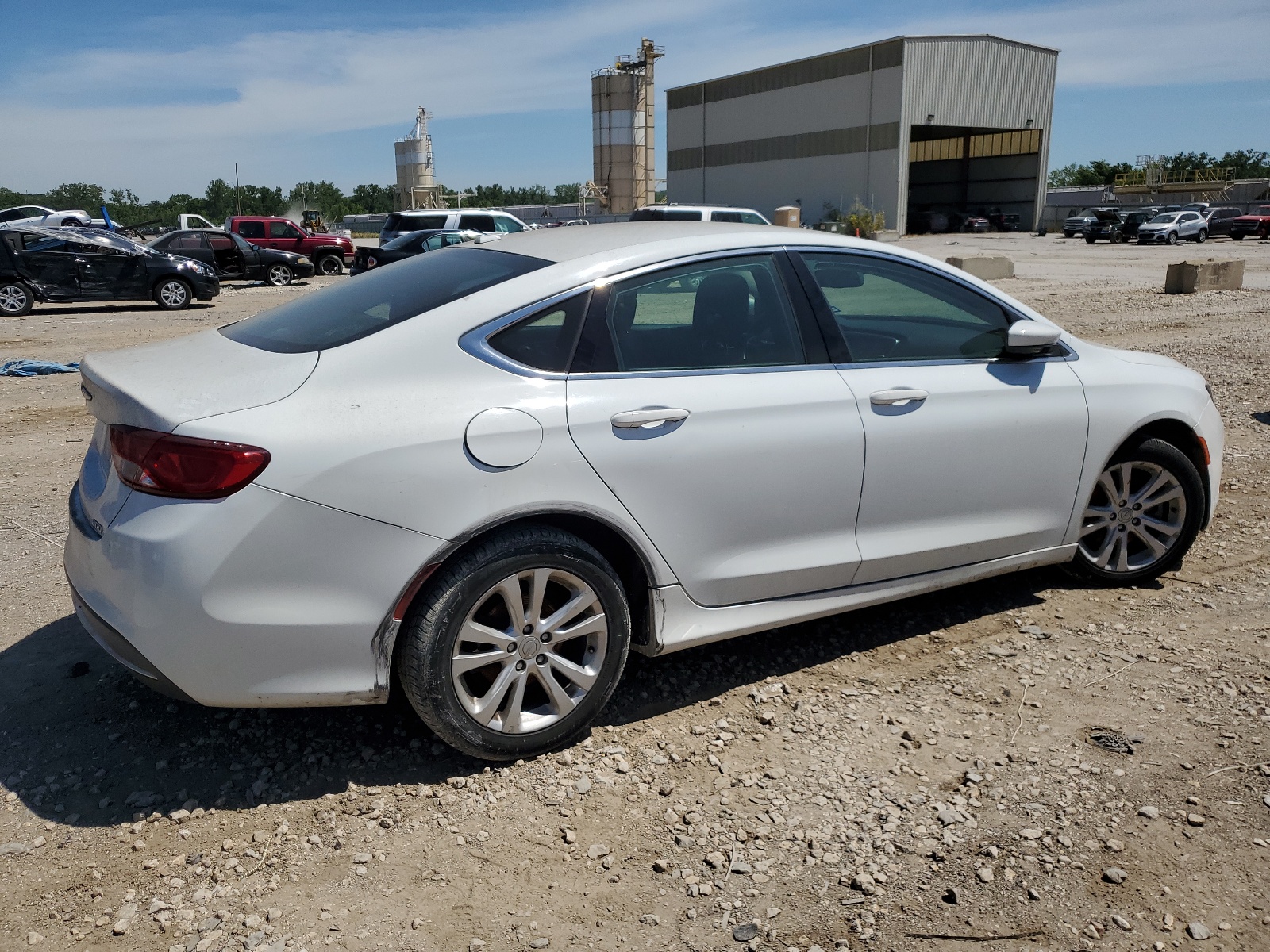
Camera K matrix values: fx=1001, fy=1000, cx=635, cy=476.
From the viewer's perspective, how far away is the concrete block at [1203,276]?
18906mm

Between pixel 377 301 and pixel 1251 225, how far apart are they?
50.7 m

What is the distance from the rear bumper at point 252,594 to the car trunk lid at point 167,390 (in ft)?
0.63

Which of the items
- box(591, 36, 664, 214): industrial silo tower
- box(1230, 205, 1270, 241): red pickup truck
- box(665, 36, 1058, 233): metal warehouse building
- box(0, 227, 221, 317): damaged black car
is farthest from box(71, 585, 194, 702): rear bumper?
box(591, 36, 664, 214): industrial silo tower

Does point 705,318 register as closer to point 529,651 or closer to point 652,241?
point 652,241

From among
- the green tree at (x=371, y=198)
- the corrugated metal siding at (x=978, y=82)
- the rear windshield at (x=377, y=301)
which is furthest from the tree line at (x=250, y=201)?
the rear windshield at (x=377, y=301)

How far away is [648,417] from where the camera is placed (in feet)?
10.3

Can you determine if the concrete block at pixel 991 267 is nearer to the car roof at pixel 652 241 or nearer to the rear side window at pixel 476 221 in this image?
the rear side window at pixel 476 221

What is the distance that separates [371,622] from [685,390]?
1221 millimetres

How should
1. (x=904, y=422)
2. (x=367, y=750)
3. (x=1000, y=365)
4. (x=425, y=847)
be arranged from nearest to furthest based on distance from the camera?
(x=425, y=847), (x=367, y=750), (x=904, y=422), (x=1000, y=365)

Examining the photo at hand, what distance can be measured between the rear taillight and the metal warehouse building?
5641 cm

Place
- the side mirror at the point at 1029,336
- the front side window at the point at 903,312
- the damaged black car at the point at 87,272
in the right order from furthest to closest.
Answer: the damaged black car at the point at 87,272 → the side mirror at the point at 1029,336 → the front side window at the point at 903,312

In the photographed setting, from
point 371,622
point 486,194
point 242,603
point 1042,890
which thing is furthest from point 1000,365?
point 486,194

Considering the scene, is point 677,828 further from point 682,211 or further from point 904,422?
point 682,211

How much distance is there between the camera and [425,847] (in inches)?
110
